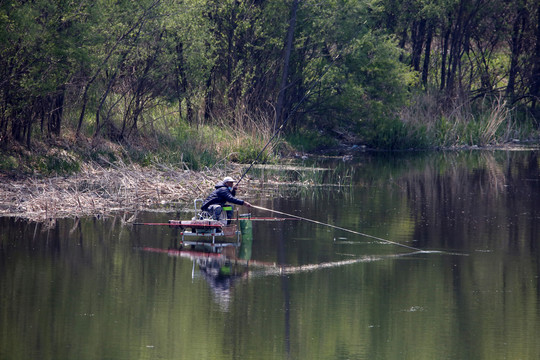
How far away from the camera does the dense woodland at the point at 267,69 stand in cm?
2250

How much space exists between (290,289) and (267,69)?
22.3m

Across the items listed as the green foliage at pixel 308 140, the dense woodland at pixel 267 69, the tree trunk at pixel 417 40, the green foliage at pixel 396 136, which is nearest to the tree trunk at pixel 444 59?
the dense woodland at pixel 267 69

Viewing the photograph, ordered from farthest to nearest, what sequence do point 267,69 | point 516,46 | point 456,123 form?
point 516,46, point 456,123, point 267,69

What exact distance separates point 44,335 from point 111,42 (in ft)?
52.7

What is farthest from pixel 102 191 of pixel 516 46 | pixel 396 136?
pixel 516 46

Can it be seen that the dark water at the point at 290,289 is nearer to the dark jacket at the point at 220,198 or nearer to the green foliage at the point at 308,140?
the dark jacket at the point at 220,198

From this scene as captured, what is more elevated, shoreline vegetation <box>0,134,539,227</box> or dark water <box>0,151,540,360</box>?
shoreline vegetation <box>0,134,539,227</box>

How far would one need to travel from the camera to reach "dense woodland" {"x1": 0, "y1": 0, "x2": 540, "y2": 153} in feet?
73.8

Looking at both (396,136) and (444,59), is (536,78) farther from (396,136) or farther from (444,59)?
(396,136)

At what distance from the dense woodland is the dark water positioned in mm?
6740

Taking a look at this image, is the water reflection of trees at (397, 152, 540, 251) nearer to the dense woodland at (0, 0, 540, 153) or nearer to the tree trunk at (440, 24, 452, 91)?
the dense woodland at (0, 0, 540, 153)

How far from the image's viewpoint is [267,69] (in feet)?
110

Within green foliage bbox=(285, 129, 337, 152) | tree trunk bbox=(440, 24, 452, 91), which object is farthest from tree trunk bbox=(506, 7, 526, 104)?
green foliage bbox=(285, 129, 337, 152)

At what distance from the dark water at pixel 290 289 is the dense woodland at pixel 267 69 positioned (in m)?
6.74
